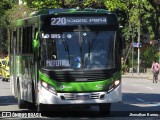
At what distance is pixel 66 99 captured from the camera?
16.5 metres

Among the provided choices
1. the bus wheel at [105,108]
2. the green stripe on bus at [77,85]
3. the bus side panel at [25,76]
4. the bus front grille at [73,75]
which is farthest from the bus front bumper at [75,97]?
the bus side panel at [25,76]

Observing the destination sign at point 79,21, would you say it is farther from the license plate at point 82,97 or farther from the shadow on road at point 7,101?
the shadow on road at point 7,101

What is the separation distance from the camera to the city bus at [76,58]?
16.5m

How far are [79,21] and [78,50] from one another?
0.94 meters

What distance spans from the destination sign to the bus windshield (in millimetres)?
307

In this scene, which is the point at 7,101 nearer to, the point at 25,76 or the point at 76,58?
the point at 25,76

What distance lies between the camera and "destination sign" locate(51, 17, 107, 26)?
17.0 meters

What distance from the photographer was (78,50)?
16.7 m

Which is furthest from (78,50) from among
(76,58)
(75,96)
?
(75,96)

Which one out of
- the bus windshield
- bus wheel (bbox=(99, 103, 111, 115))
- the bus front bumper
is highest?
the bus windshield

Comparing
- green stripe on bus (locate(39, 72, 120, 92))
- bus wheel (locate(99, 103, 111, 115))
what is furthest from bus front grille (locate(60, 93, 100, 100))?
bus wheel (locate(99, 103, 111, 115))

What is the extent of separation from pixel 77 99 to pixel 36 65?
1613 millimetres

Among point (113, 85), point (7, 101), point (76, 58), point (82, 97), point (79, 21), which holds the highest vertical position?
point (79, 21)

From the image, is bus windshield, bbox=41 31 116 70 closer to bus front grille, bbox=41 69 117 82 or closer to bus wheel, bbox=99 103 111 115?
bus front grille, bbox=41 69 117 82
